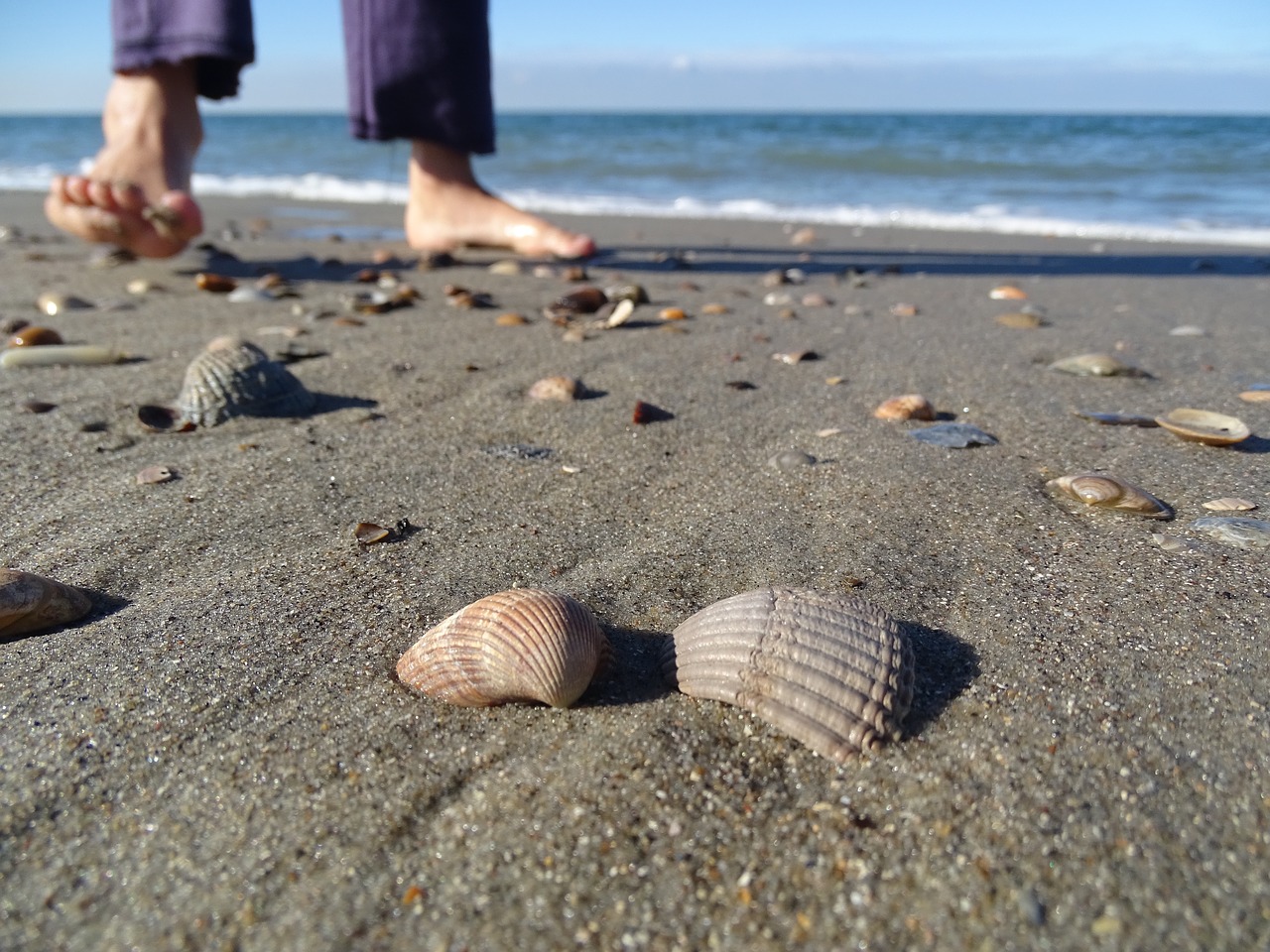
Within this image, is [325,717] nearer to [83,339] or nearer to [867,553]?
[867,553]

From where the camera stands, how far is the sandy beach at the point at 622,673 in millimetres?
918

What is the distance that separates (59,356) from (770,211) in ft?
20.9

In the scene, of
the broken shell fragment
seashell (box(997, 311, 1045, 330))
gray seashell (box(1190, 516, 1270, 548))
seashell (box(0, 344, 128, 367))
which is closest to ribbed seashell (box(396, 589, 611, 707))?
the broken shell fragment

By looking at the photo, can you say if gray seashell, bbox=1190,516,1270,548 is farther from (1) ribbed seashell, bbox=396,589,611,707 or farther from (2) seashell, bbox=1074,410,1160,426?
(1) ribbed seashell, bbox=396,589,611,707

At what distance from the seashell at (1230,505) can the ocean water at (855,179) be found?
563cm

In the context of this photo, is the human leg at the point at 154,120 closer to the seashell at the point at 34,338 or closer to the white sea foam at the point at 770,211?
the seashell at the point at 34,338

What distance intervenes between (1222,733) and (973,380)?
1679 mm

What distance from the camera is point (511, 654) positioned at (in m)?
1.19

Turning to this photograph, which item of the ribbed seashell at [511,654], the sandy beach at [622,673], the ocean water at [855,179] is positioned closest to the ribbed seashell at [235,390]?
the sandy beach at [622,673]

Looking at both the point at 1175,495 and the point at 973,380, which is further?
the point at 973,380

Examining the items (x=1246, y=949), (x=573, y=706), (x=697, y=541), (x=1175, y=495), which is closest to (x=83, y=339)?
(x=697, y=541)

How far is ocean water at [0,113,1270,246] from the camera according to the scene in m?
7.70

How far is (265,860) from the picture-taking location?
97 centimetres

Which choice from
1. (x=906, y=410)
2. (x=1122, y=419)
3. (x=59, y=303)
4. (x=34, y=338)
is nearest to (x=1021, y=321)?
(x=1122, y=419)
